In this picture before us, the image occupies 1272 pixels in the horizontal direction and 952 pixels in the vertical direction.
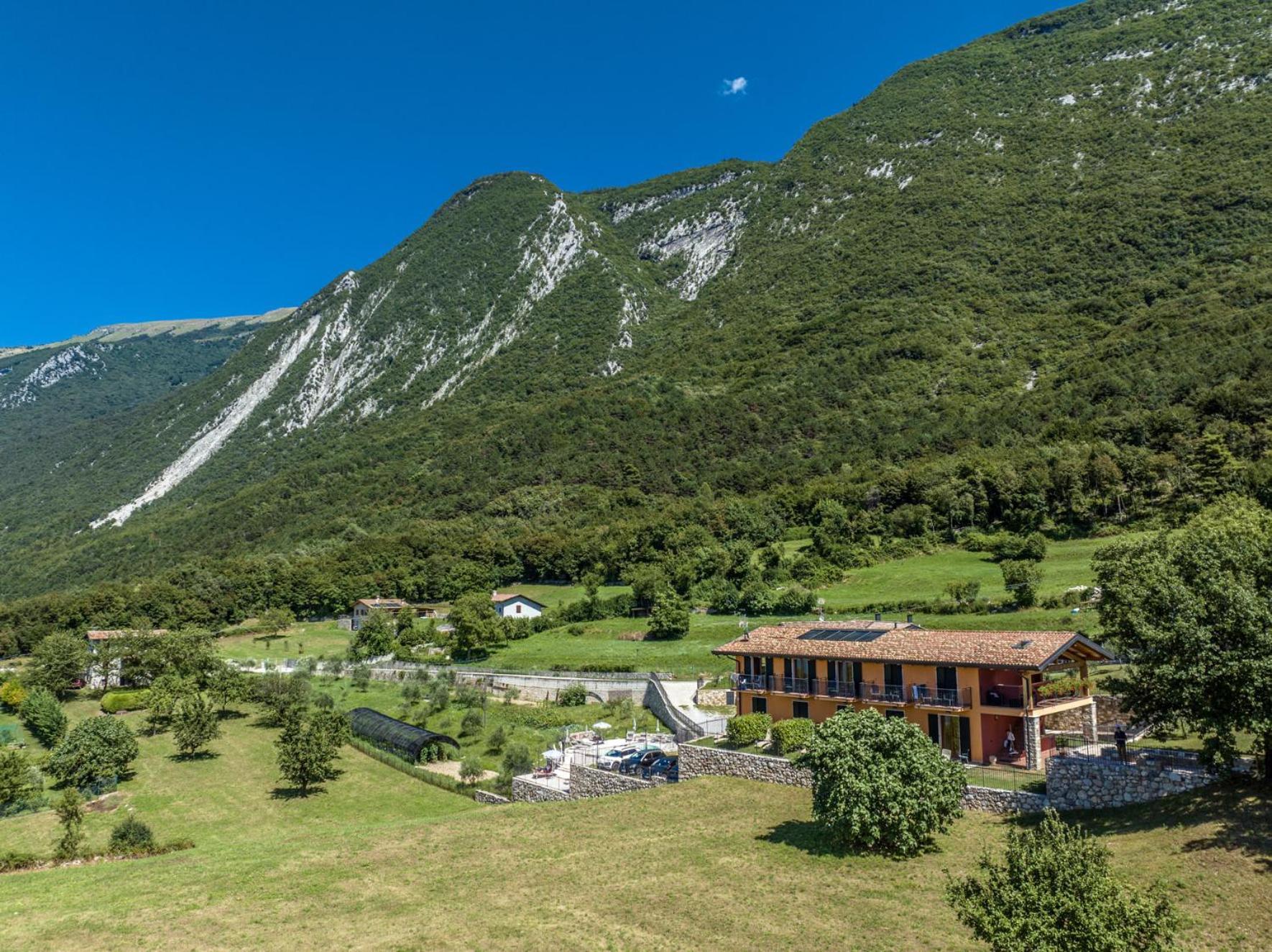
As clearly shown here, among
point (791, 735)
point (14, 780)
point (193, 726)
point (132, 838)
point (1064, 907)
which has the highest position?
point (791, 735)

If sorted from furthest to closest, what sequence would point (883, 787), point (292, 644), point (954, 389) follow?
point (954, 389)
point (292, 644)
point (883, 787)

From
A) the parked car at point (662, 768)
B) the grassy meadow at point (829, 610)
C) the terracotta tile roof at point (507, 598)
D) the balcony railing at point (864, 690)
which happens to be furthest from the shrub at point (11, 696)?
the balcony railing at point (864, 690)

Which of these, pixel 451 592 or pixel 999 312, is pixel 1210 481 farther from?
pixel 999 312

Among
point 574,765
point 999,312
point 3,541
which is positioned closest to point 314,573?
point 574,765

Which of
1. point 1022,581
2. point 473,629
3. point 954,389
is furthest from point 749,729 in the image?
point 954,389

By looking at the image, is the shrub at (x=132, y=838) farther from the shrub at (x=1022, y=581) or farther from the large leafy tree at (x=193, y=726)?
the shrub at (x=1022, y=581)

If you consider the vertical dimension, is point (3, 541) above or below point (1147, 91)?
below

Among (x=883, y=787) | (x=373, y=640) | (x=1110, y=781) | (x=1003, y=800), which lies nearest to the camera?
(x=883, y=787)

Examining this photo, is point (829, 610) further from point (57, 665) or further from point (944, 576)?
point (57, 665)
